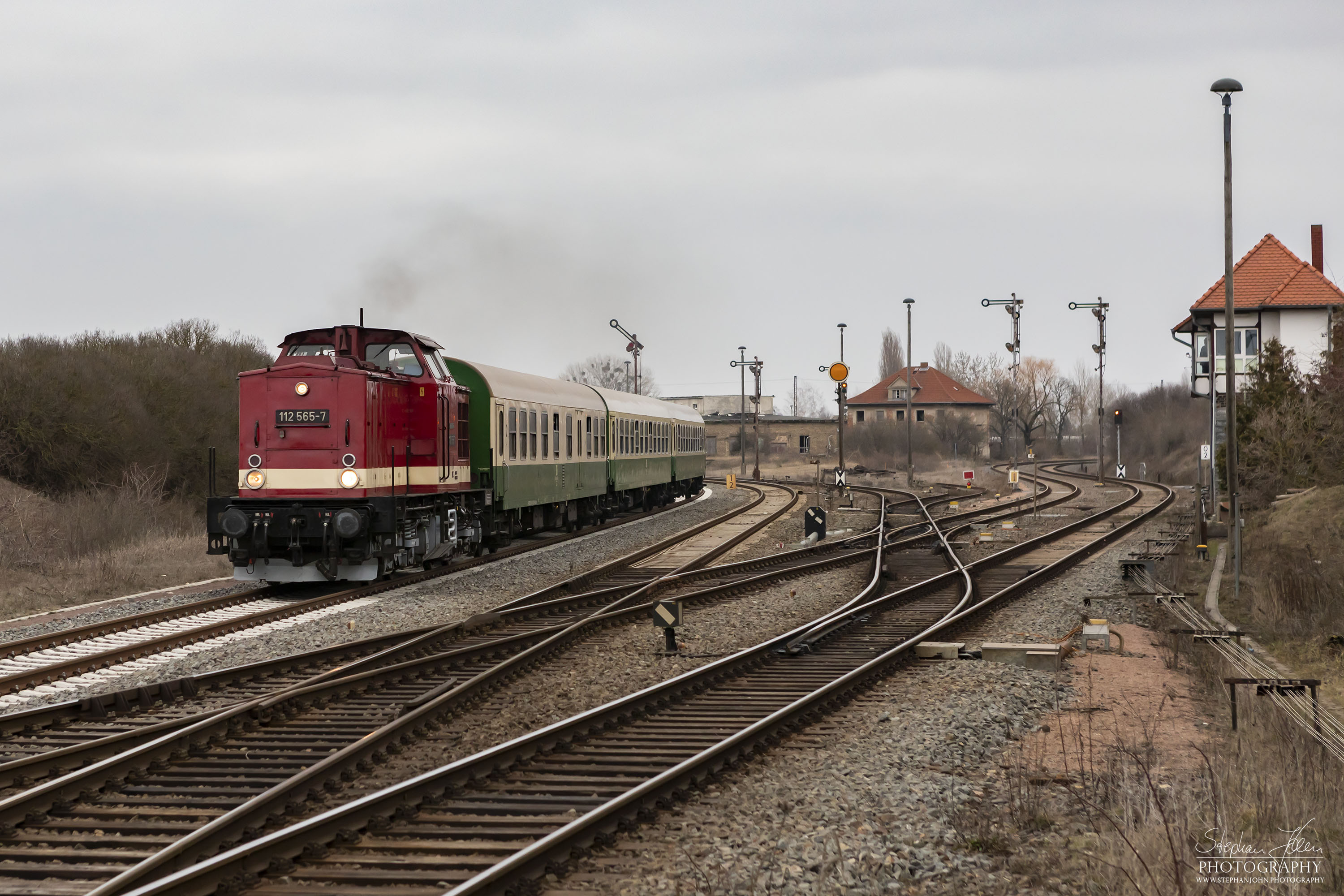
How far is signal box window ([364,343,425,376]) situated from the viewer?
55.5 ft

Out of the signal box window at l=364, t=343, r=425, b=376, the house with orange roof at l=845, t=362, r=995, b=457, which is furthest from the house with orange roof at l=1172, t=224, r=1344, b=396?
the house with orange roof at l=845, t=362, r=995, b=457

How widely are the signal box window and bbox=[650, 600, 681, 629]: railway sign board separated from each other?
673 centimetres

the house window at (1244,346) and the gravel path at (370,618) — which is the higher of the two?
the house window at (1244,346)

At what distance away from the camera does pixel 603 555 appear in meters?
21.6

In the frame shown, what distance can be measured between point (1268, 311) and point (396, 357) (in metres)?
34.7

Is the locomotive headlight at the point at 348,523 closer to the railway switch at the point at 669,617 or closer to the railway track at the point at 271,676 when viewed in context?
the railway track at the point at 271,676

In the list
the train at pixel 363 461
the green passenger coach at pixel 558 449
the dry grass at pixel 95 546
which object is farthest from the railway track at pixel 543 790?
the dry grass at pixel 95 546

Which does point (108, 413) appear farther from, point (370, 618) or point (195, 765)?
point (195, 765)

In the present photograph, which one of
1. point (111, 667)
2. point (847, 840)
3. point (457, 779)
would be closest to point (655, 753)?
point (457, 779)

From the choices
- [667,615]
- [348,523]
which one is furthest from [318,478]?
[667,615]

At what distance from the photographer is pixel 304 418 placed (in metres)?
15.7

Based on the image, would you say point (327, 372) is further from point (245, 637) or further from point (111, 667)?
point (111, 667)

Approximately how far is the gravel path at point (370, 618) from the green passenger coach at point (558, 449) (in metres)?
1.27

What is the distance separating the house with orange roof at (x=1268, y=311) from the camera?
1570 inches
